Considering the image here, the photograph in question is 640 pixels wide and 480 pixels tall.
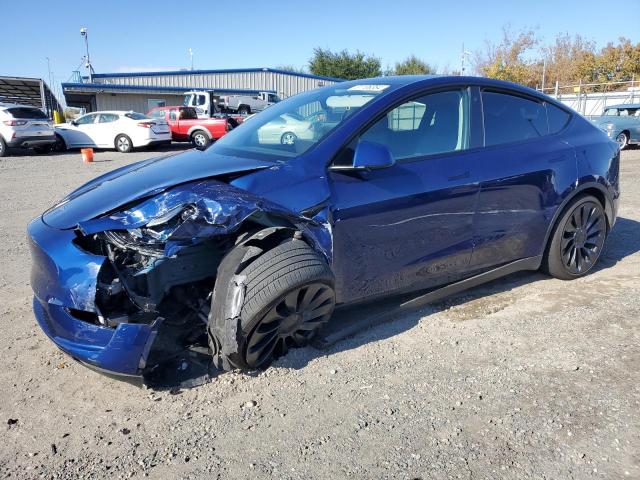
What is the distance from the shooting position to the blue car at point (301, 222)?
102 inches

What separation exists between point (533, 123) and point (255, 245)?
2.56 metres

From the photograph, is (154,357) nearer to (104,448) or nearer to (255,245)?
(104,448)

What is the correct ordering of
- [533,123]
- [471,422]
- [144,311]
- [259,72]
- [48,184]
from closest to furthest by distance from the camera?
[471,422] → [144,311] → [533,123] → [48,184] → [259,72]

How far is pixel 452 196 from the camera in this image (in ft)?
10.7

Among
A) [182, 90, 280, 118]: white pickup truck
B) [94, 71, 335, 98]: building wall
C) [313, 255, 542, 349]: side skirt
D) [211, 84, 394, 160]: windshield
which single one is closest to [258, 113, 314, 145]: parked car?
[211, 84, 394, 160]: windshield

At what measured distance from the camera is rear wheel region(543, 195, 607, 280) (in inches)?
157

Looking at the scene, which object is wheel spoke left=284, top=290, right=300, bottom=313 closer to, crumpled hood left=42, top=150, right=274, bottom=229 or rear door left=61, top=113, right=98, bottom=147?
crumpled hood left=42, top=150, right=274, bottom=229

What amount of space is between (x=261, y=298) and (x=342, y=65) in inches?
2118

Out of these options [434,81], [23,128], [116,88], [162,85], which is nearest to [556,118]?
[434,81]

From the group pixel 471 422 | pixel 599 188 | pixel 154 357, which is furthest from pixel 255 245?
pixel 599 188

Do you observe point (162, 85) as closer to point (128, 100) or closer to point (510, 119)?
point (128, 100)

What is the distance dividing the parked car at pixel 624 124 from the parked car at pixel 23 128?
60.2 ft

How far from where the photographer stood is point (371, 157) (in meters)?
2.83

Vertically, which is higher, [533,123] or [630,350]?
[533,123]
